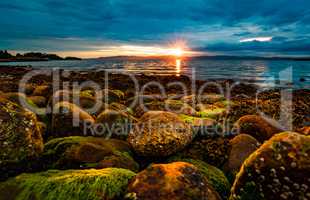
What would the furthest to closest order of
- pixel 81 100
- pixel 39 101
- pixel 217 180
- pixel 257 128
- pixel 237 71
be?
1. pixel 237 71
2. pixel 39 101
3. pixel 81 100
4. pixel 257 128
5. pixel 217 180

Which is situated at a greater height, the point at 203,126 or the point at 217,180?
the point at 203,126

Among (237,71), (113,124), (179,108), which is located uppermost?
(237,71)

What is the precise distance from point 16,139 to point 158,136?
2.65 meters

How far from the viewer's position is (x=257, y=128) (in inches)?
284

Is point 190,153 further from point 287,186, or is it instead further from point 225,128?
point 287,186

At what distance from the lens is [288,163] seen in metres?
3.56

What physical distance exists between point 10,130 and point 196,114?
262 inches

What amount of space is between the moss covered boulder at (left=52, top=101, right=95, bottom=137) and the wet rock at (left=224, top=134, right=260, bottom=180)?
11.7ft

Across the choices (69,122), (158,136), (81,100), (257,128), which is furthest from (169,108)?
(158,136)

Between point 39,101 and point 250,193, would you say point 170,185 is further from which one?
point 39,101

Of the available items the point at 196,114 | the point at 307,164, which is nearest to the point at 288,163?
the point at 307,164

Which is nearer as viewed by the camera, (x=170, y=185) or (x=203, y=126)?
(x=170, y=185)

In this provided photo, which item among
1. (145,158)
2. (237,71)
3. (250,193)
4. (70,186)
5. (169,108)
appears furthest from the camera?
(237,71)

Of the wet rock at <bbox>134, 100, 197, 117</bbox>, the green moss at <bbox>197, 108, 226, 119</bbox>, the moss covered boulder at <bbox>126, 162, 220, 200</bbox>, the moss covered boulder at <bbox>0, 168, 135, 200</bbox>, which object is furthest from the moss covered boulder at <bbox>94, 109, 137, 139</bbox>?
the green moss at <bbox>197, 108, 226, 119</bbox>
